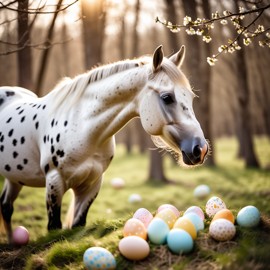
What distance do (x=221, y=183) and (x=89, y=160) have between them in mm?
8533

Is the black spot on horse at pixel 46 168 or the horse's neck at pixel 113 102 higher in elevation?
the horse's neck at pixel 113 102

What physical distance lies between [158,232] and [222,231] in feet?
1.93

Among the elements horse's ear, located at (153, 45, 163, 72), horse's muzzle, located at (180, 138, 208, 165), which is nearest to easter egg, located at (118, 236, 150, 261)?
horse's muzzle, located at (180, 138, 208, 165)

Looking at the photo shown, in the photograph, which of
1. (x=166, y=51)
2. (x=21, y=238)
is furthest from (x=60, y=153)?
(x=166, y=51)

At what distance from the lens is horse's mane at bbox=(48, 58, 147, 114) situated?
4.30 meters

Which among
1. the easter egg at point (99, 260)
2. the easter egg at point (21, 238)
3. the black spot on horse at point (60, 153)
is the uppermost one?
the black spot on horse at point (60, 153)

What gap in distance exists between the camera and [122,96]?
4.18m

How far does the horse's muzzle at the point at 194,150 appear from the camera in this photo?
3.50 metres

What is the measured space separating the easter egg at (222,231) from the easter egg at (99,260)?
3.18ft

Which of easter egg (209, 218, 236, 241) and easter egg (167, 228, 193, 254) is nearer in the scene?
easter egg (167, 228, 193, 254)

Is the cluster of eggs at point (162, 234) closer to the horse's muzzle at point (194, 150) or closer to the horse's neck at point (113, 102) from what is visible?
the horse's muzzle at point (194, 150)

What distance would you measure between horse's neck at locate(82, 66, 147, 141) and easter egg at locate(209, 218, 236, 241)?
153 cm

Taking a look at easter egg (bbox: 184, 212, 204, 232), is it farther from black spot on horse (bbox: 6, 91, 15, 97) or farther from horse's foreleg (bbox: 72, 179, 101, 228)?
black spot on horse (bbox: 6, 91, 15, 97)

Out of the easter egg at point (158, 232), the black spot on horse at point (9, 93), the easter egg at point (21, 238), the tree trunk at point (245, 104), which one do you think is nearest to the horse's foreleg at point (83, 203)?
the easter egg at point (21, 238)
